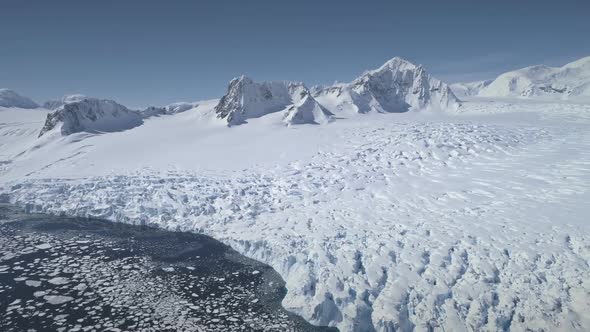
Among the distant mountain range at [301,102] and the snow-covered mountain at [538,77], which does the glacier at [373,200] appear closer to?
the distant mountain range at [301,102]

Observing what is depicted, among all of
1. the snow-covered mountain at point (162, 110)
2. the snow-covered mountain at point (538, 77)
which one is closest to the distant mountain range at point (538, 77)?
the snow-covered mountain at point (538, 77)

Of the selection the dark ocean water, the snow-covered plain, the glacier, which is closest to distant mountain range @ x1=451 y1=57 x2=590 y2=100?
the glacier

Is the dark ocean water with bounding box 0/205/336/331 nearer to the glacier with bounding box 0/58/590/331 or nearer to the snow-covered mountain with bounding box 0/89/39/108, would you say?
the glacier with bounding box 0/58/590/331

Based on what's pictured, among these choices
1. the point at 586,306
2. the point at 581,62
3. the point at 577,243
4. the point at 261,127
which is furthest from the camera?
the point at 581,62

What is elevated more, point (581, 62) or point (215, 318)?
point (581, 62)

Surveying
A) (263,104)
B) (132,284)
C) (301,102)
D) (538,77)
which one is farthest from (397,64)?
(538,77)

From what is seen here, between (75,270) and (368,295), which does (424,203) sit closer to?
(368,295)

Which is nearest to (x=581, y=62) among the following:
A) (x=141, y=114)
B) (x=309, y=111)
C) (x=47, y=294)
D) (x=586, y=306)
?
(x=309, y=111)

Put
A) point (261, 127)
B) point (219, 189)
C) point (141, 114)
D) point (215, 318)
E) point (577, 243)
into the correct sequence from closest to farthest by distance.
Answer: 1. point (215, 318)
2. point (577, 243)
3. point (219, 189)
4. point (261, 127)
5. point (141, 114)
